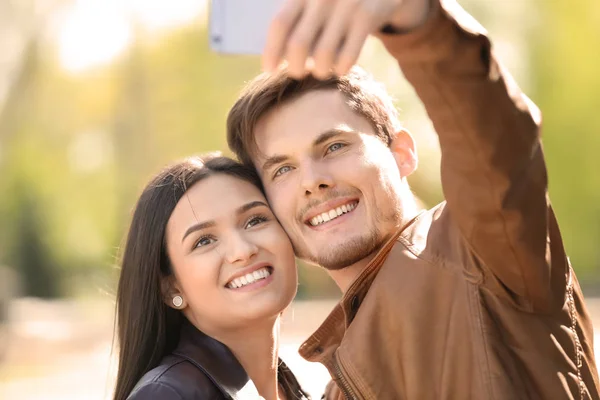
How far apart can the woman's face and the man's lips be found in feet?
0.61

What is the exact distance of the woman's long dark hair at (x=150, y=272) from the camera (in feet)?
10.6

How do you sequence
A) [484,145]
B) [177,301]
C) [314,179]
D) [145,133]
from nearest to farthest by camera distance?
[484,145], [314,179], [177,301], [145,133]

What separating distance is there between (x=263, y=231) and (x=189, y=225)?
0.25 meters

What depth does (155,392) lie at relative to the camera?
2.85 m

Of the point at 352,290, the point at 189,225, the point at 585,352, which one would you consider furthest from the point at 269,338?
the point at 585,352

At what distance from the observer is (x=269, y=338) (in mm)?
3344

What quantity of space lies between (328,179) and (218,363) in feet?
2.24

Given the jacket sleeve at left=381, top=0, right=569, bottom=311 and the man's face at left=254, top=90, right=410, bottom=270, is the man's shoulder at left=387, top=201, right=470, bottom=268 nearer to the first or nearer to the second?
the jacket sleeve at left=381, top=0, right=569, bottom=311

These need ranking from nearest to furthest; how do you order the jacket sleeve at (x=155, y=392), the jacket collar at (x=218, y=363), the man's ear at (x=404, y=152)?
1. the jacket sleeve at (x=155, y=392)
2. the jacket collar at (x=218, y=363)
3. the man's ear at (x=404, y=152)

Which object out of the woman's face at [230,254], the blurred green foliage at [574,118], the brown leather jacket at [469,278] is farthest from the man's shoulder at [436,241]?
the blurred green foliage at [574,118]

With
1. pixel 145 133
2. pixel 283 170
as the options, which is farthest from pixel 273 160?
pixel 145 133

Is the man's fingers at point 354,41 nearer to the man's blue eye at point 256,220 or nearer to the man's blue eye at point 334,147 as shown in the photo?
the man's blue eye at point 334,147

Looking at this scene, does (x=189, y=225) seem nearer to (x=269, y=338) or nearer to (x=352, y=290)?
(x=269, y=338)

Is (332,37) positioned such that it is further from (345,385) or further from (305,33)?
(345,385)
